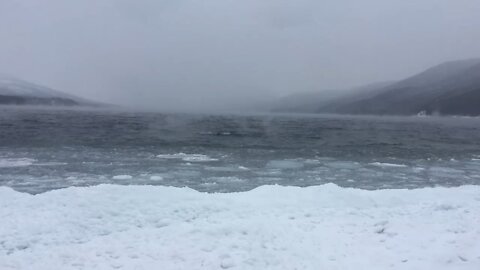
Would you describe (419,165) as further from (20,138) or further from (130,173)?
(20,138)

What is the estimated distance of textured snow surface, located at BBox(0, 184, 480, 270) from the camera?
9547 millimetres

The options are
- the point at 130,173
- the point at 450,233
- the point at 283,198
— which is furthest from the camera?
the point at 130,173

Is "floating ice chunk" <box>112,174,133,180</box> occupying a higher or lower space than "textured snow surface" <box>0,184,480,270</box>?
lower

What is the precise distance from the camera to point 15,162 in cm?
2852

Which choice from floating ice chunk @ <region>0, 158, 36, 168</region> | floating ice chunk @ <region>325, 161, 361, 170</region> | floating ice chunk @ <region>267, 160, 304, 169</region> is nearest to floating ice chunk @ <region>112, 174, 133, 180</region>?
floating ice chunk @ <region>0, 158, 36, 168</region>

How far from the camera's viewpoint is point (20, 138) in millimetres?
49156

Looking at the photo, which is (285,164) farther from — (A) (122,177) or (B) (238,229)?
(B) (238,229)

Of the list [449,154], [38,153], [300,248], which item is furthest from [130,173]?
[449,154]

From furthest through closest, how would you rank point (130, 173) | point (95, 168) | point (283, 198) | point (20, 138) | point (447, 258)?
point (20, 138) → point (95, 168) → point (130, 173) → point (283, 198) → point (447, 258)

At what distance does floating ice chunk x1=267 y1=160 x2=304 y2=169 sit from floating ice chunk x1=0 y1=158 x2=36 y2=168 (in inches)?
632

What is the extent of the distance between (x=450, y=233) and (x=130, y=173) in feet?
Answer: 58.7

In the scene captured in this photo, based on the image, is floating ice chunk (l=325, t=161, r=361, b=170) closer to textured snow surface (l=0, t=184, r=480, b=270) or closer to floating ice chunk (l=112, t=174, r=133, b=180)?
textured snow surface (l=0, t=184, r=480, b=270)

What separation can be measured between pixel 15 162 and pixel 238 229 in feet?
74.9

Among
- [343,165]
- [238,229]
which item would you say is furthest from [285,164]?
[238,229]
